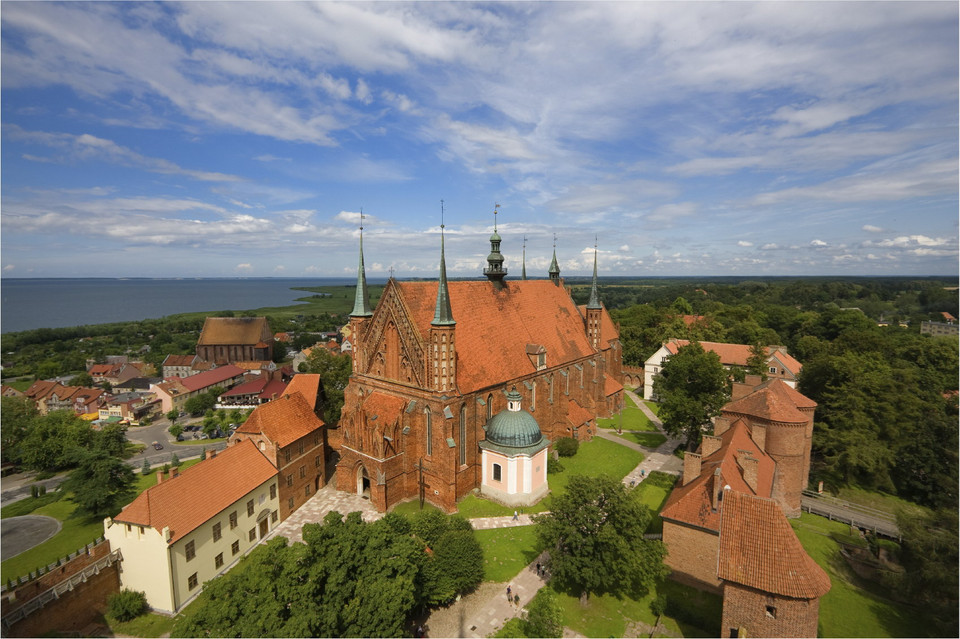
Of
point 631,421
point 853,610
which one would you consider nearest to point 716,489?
point 853,610

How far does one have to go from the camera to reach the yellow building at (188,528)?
21.3m

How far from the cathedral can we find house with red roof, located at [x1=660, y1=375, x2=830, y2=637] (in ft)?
35.2

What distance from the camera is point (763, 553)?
1666cm

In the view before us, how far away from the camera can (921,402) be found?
31656 millimetres

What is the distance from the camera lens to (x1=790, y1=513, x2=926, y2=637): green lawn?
746 inches

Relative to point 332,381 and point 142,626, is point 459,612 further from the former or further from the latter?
point 332,381

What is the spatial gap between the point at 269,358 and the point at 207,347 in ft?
43.2

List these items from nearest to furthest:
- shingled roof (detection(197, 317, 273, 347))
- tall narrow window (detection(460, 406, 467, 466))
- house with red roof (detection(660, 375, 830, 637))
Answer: house with red roof (detection(660, 375, 830, 637)), tall narrow window (detection(460, 406, 467, 466)), shingled roof (detection(197, 317, 273, 347))

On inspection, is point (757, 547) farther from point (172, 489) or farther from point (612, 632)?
point (172, 489)

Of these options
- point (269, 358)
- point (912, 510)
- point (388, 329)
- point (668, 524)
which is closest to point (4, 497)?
point (388, 329)

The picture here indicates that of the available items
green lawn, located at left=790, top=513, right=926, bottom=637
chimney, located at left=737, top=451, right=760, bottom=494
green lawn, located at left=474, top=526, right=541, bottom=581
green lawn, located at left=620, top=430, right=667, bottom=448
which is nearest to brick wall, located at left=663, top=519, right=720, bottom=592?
chimney, located at left=737, top=451, right=760, bottom=494

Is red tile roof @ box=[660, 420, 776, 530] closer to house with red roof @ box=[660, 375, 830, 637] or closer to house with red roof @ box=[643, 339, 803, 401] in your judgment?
house with red roof @ box=[660, 375, 830, 637]

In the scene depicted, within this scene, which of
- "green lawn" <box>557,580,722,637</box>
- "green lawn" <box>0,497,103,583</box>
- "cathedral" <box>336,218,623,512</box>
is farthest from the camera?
"cathedral" <box>336,218,623,512</box>

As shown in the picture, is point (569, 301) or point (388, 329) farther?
point (569, 301)
